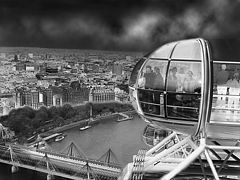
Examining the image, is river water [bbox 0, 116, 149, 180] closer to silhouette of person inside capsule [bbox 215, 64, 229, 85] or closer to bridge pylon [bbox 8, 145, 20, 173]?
bridge pylon [bbox 8, 145, 20, 173]

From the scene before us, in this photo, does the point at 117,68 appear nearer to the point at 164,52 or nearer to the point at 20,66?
the point at 20,66

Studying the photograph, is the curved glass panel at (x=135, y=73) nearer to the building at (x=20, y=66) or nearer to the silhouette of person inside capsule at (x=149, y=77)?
the silhouette of person inside capsule at (x=149, y=77)

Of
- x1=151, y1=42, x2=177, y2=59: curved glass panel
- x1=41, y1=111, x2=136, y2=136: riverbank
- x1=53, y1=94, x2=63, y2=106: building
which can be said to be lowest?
x1=41, y1=111, x2=136, y2=136: riverbank

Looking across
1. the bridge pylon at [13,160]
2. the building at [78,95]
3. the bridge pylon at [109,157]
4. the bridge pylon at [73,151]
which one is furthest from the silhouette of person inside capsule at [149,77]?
the building at [78,95]

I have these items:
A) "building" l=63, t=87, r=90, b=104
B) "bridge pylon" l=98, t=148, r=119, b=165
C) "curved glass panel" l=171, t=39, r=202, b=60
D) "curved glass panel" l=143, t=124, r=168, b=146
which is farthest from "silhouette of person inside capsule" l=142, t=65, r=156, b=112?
"building" l=63, t=87, r=90, b=104

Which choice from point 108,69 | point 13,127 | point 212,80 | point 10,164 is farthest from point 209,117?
point 13,127

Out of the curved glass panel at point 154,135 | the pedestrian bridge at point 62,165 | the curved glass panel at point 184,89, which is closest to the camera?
the curved glass panel at point 184,89
